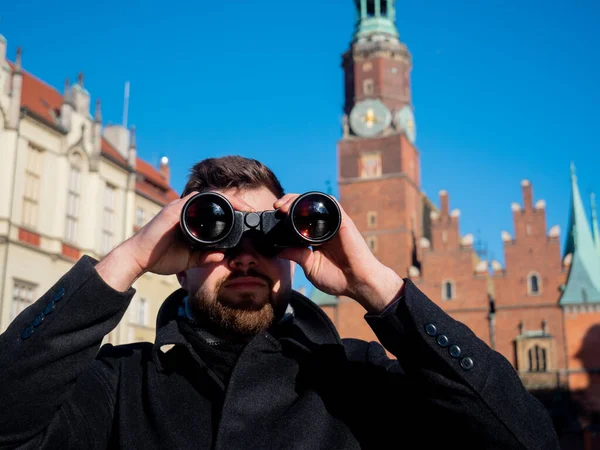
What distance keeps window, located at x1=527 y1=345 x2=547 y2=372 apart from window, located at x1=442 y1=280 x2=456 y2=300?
449 cm

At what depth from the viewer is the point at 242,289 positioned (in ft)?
7.70

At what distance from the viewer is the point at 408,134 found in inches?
1642

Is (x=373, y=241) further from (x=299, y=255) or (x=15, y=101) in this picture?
(x=299, y=255)

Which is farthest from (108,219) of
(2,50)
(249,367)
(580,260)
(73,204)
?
(580,260)

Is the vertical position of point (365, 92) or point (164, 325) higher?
point (365, 92)

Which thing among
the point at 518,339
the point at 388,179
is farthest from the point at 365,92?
the point at 518,339

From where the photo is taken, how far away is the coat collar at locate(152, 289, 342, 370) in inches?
90.5

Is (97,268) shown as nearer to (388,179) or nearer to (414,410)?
(414,410)

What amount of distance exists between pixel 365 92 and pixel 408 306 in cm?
4140

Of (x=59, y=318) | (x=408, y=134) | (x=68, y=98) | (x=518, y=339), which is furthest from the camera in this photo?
(x=408, y=134)

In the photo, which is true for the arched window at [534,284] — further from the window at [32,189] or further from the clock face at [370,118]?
the window at [32,189]

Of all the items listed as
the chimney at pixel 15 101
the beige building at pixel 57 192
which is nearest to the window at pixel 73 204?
the beige building at pixel 57 192

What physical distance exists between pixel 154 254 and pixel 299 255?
1.55 ft

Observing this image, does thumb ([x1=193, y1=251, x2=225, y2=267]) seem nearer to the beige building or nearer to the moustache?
the moustache
